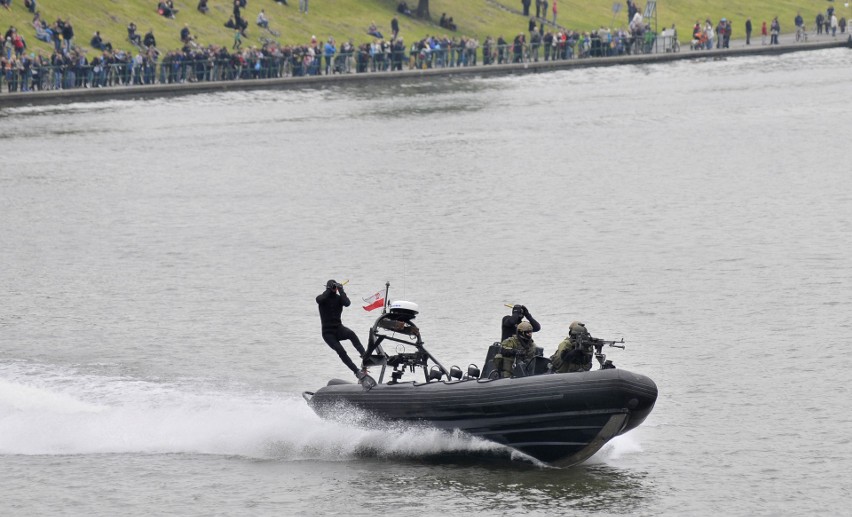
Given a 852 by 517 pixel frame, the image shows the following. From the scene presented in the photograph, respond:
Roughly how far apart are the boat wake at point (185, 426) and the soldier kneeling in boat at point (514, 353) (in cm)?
129

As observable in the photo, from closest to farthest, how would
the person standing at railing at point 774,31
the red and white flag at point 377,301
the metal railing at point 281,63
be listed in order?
1. the red and white flag at point 377,301
2. the metal railing at point 281,63
3. the person standing at railing at point 774,31

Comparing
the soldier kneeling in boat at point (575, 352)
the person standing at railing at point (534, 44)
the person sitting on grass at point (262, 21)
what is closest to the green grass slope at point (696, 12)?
the person standing at railing at point (534, 44)

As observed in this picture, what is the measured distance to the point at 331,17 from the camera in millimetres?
94750

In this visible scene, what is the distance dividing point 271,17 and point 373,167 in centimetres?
3138

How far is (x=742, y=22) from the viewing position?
386 ft

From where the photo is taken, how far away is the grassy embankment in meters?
81.0

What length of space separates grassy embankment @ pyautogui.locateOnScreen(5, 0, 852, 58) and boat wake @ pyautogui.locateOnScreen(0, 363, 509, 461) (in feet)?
158

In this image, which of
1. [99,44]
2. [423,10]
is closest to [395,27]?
[423,10]

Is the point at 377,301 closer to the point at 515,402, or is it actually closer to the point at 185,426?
the point at 515,402

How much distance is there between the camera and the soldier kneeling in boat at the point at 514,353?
82.4 ft

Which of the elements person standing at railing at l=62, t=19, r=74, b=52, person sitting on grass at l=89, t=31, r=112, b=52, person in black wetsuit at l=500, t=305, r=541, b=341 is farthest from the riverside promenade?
person in black wetsuit at l=500, t=305, r=541, b=341

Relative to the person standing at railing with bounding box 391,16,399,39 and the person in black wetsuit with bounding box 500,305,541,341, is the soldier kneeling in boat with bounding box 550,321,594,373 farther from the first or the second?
the person standing at railing with bounding box 391,16,399,39

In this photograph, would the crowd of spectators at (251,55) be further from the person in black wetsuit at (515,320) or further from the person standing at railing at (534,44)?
the person in black wetsuit at (515,320)

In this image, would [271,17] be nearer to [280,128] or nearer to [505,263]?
[280,128]
